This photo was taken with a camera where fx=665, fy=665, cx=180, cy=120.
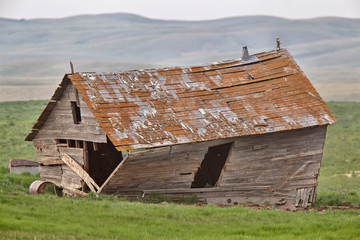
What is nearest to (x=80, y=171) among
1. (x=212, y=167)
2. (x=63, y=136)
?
(x=63, y=136)

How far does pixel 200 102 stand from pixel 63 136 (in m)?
3.82

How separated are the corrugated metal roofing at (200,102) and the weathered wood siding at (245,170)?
498 millimetres

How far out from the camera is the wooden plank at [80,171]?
16961 millimetres

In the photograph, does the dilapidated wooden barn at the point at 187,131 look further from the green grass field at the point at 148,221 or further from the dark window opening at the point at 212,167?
the dark window opening at the point at 212,167

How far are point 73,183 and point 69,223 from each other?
6.09m

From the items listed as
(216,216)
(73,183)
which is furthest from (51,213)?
(73,183)

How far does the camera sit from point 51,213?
42.3ft

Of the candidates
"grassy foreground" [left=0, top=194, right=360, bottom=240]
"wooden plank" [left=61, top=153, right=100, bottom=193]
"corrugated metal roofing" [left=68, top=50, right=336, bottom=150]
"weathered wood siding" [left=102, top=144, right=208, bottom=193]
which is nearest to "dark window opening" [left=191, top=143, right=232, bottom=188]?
"corrugated metal roofing" [left=68, top=50, right=336, bottom=150]

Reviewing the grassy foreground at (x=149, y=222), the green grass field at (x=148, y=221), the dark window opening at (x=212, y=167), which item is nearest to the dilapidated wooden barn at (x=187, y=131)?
the green grass field at (x=148, y=221)

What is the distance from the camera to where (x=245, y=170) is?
1781 cm

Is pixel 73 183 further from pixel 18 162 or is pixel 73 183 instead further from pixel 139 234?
pixel 139 234

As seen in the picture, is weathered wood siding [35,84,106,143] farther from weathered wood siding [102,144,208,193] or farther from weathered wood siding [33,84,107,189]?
weathered wood siding [102,144,208,193]

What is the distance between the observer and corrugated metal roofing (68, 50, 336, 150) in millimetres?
16297

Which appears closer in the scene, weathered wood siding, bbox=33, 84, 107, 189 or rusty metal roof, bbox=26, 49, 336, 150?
rusty metal roof, bbox=26, 49, 336, 150
